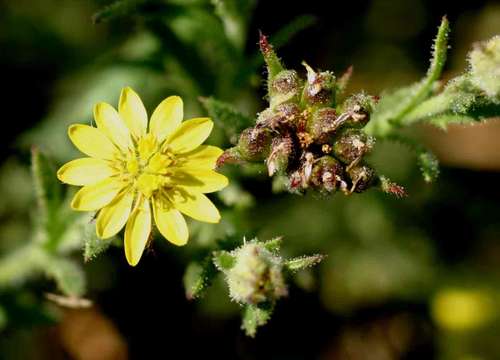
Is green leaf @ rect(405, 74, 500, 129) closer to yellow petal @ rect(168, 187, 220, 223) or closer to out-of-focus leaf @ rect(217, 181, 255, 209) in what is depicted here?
out-of-focus leaf @ rect(217, 181, 255, 209)

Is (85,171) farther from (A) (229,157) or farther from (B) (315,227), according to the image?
(B) (315,227)

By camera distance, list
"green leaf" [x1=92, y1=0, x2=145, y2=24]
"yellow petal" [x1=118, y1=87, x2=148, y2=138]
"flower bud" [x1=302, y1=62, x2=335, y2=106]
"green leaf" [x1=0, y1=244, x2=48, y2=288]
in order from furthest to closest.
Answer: "green leaf" [x1=0, y1=244, x2=48, y2=288], "green leaf" [x1=92, y1=0, x2=145, y2=24], "yellow petal" [x1=118, y1=87, x2=148, y2=138], "flower bud" [x1=302, y1=62, x2=335, y2=106]

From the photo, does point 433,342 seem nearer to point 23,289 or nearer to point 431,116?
point 431,116

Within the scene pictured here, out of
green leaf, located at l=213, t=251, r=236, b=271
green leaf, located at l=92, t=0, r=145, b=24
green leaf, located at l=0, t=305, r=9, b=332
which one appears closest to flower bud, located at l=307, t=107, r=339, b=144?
green leaf, located at l=213, t=251, r=236, b=271

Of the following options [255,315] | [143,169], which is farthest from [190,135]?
[255,315]

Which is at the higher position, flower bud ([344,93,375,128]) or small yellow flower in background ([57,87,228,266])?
flower bud ([344,93,375,128])

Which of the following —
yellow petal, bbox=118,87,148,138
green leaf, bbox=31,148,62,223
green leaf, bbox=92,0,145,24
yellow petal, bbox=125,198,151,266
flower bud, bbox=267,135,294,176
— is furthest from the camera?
green leaf, bbox=31,148,62,223

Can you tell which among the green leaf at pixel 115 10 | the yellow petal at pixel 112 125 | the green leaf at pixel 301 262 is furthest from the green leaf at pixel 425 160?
the green leaf at pixel 115 10
